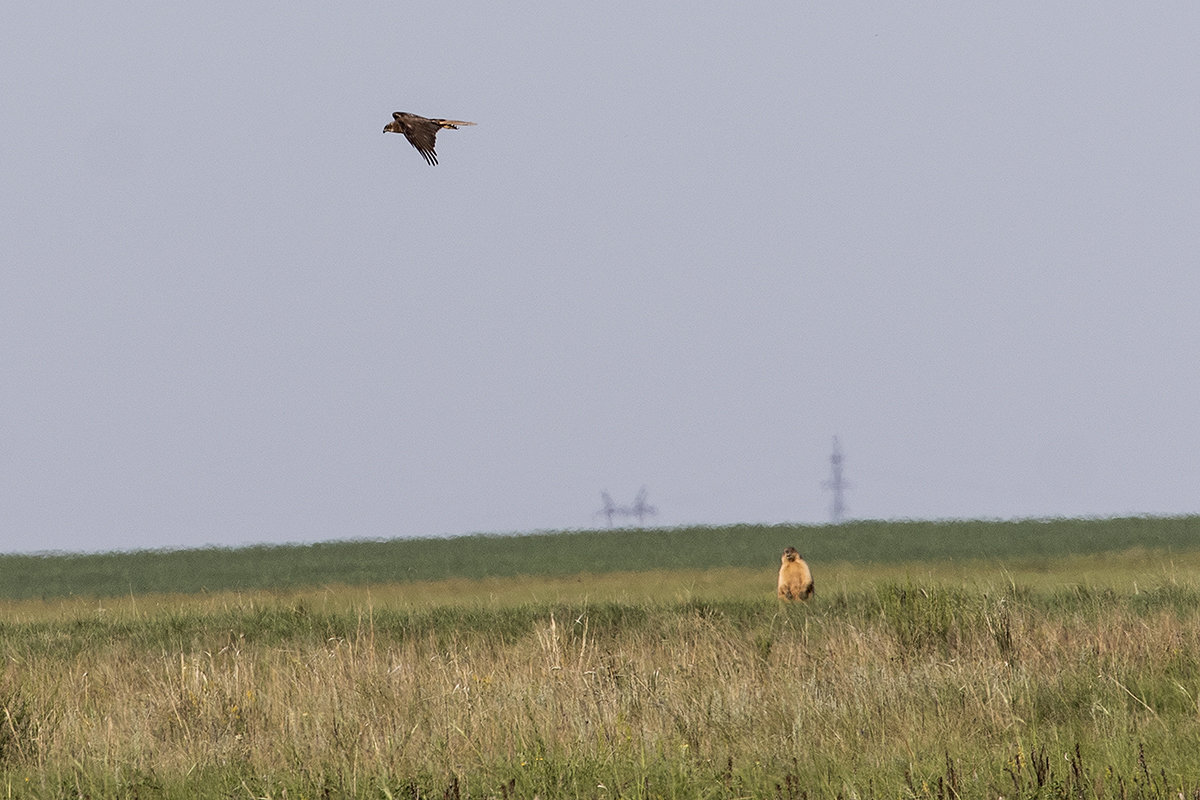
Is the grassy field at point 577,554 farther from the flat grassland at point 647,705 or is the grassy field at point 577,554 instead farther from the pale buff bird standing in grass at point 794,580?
the flat grassland at point 647,705

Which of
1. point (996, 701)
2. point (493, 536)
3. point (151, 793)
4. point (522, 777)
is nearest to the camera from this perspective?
point (522, 777)

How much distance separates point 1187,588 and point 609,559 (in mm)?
27096

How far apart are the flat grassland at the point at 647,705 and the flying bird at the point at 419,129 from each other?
3258mm

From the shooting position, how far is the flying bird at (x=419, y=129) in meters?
7.35

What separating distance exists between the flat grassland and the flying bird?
326cm

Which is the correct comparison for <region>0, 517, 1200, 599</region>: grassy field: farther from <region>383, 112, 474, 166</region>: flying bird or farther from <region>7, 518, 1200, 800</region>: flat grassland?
<region>383, 112, 474, 166</region>: flying bird

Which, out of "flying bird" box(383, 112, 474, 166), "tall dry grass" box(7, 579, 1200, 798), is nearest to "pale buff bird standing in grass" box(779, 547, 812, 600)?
"tall dry grass" box(7, 579, 1200, 798)

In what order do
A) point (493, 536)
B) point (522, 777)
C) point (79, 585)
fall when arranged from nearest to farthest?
point (522, 777) → point (79, 585) → point (493, 536)

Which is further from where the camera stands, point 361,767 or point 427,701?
point 427,701

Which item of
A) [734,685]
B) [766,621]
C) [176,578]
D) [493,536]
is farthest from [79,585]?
[734,685]

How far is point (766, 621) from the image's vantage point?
15.8 metres

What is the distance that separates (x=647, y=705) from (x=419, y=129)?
386cm

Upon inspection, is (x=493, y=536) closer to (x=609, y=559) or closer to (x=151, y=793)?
(x=609, y=559)

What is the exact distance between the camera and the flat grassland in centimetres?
640
